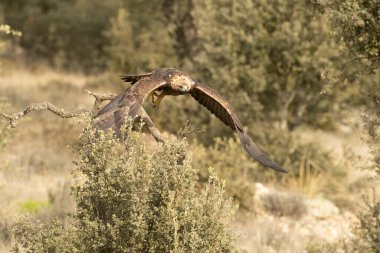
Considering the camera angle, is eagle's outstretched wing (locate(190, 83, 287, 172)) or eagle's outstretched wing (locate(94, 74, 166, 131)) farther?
eagle's outstretched wing (locate(190, 83, 287, 172))

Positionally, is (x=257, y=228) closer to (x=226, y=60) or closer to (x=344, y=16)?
(x=344, y=16)

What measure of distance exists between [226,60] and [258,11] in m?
1.11

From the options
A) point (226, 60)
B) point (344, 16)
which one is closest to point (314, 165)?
point (226, 60)

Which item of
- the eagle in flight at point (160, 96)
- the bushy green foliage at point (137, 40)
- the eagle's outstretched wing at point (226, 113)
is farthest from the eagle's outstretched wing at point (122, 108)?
the bushy green foliage at point (137, 40)

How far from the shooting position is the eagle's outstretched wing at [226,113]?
621 cm

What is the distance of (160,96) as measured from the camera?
6.41 m

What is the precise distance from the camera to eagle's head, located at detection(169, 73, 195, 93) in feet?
19.7

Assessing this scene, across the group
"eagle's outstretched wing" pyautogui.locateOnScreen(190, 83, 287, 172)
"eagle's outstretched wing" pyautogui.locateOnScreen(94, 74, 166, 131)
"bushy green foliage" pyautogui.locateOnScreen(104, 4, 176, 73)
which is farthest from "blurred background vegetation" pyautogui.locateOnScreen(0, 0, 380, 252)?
"eagle's outstretched wing" pyautogui.locateOnScreen(94, 74, 166, 131)

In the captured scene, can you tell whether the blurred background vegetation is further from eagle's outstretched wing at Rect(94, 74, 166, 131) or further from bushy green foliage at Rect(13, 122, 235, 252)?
eagle's outstretched wing at Rect(94, 74, 166, 131)

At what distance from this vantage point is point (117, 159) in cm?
557

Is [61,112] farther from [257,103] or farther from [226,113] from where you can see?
[257,103]

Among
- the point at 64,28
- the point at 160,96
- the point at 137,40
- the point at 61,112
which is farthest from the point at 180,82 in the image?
the point at 64,28

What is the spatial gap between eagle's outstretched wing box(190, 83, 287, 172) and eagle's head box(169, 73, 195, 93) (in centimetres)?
20

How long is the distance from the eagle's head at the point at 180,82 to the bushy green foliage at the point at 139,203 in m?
0.48
